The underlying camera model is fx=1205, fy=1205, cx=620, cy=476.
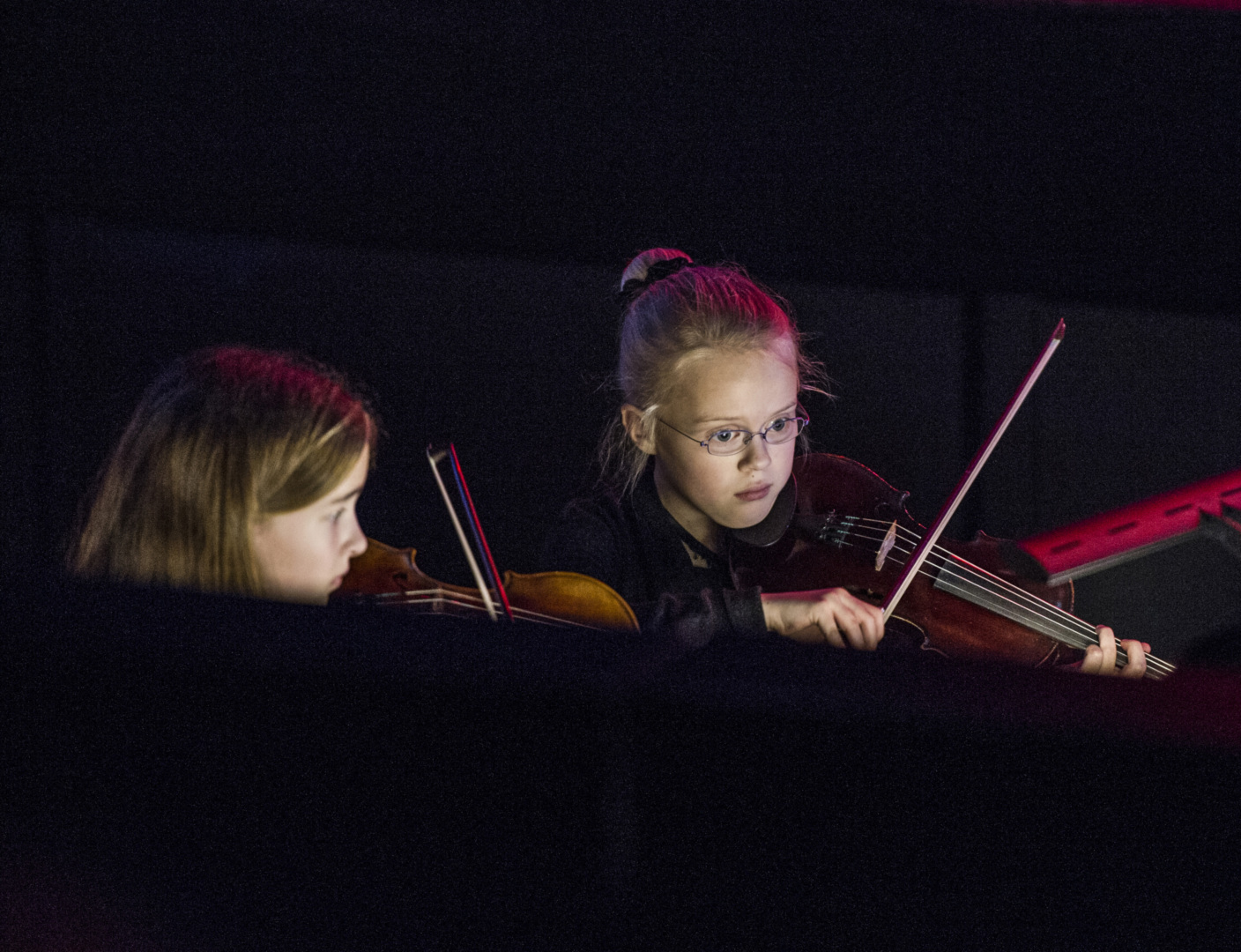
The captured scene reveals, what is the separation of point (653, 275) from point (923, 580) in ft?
1.74

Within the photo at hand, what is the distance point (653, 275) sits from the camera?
159cm

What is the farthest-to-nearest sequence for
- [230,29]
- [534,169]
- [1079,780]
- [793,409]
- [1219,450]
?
[1219,450] → [534,169] → [230,29] → [793,409] → [1079,780]

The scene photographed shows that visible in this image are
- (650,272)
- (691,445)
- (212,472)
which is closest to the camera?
(212,472)

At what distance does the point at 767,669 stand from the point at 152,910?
0.33 metres

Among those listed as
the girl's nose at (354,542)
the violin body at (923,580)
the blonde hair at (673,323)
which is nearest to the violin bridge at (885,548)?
the violin body at (923,580)

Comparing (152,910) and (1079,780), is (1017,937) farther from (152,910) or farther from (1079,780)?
(152,910)

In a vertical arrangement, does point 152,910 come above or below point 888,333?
below

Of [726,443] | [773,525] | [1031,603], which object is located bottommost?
[1031,603]

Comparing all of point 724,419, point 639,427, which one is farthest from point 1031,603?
point 639,427

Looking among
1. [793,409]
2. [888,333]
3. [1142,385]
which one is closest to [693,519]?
[793,409]

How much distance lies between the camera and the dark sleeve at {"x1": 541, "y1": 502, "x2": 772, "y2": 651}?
1342 mm

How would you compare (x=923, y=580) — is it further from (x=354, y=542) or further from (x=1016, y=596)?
(x=354, y=542)

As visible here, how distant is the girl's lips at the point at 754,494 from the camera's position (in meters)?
1.46

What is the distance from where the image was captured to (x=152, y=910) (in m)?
0.60
